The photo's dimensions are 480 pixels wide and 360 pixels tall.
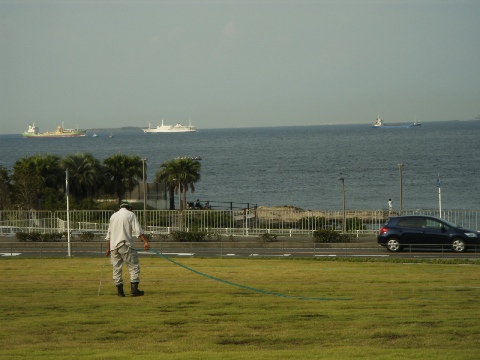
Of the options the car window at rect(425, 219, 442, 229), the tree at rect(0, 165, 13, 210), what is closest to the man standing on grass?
the car window at rect(425, 219, 442, 229)

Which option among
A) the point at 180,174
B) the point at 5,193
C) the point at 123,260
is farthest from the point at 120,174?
the point at 123,260

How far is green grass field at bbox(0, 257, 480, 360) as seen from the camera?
1041cm

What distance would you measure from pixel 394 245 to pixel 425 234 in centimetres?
123

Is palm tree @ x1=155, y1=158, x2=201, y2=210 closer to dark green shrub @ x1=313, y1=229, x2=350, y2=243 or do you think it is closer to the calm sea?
dark green shrub @ x1=313, y1=229, x2=350, y2=243

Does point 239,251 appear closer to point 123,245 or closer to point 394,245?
point 394,245

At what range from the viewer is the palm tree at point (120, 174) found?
61.5m

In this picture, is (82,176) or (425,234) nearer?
(425,234)

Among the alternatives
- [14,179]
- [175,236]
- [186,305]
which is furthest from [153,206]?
[186,305]

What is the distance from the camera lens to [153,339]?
11.1 metres

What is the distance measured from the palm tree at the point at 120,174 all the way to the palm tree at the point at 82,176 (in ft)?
3.08

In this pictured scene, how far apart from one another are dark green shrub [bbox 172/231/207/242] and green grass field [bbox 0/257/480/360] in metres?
17.5

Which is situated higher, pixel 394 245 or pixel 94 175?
pixel 94 175

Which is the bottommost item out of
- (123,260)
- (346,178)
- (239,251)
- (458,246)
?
(239,251)

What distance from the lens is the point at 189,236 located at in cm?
3706
